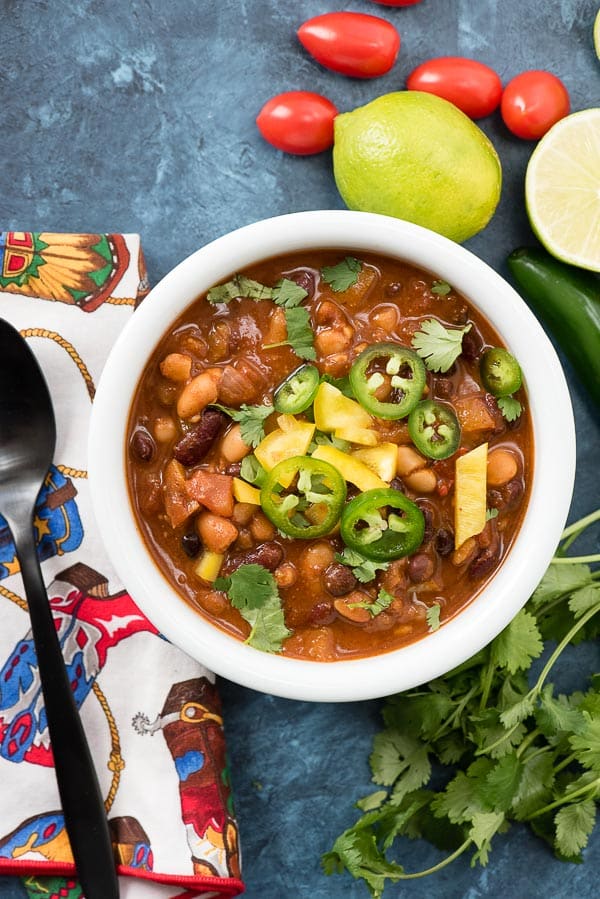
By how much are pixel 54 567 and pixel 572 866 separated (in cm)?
211

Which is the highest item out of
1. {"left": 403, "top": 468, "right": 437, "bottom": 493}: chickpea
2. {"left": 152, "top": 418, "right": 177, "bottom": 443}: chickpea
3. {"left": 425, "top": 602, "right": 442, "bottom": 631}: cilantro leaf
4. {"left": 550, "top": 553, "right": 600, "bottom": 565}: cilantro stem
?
{"left": 152, "top": 418, "right": 177, "bottom": 443}: chickpea

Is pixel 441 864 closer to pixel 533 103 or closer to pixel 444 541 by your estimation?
pixel 444 541

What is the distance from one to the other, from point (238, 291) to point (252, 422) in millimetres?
373

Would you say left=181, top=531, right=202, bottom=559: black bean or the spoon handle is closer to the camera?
left=181, top=531, right=202, bottom=559: black bean

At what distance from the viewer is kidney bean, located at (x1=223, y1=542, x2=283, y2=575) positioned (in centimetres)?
252

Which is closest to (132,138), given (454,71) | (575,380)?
(454,71)

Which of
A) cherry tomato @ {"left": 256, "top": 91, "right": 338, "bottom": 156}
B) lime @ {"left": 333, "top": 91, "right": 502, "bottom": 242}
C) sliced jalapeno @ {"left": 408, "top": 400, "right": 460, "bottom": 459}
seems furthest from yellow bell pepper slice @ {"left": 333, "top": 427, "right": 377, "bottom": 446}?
cherry tomato @ {"left": 256, "top": 91, "right": 338, "bottom": 156}

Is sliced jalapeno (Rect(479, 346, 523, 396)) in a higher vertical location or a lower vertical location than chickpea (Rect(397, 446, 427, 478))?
higher

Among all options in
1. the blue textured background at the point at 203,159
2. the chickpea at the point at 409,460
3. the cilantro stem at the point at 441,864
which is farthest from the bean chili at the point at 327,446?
the cilantro stem at the point at 441,864

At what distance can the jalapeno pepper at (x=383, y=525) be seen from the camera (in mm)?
2383

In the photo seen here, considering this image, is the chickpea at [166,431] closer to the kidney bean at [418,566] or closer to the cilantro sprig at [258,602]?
the cilantro sprig at [258,602]

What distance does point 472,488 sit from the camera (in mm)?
2529

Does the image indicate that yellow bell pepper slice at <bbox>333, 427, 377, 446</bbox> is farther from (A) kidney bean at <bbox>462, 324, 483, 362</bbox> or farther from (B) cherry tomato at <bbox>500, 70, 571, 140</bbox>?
(B) cherry tomato at <bbox>500, 70, 571, 140</bbox>

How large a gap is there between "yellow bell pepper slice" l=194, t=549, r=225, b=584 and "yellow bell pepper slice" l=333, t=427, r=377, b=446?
1.60 ft
